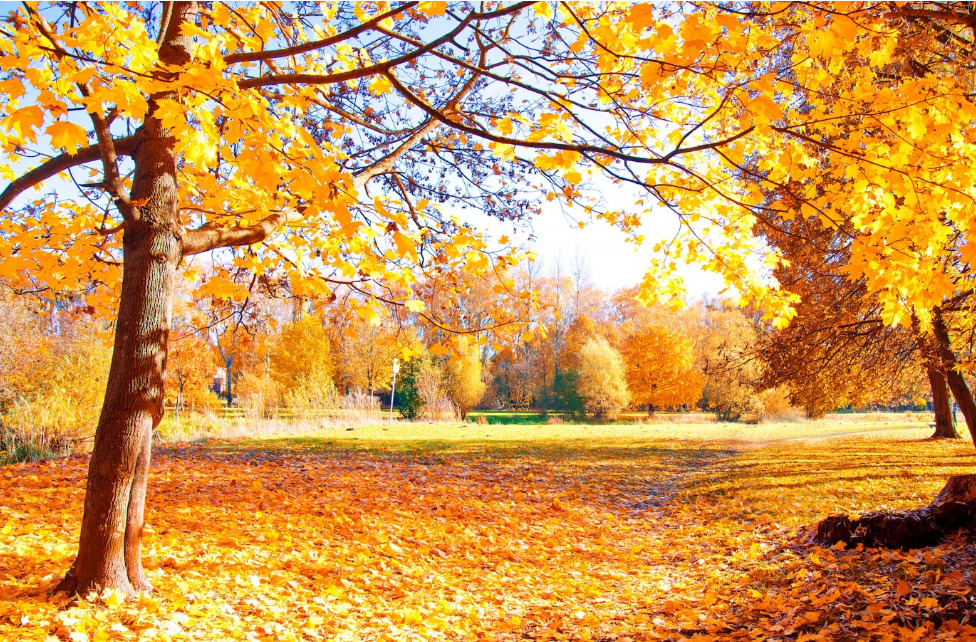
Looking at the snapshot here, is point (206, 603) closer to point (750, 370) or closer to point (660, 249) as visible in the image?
point (660, 249)

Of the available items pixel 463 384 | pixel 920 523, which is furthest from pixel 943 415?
pixel 463 384

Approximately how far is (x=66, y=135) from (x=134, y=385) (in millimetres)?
1555

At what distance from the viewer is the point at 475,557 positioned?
5.04 metres

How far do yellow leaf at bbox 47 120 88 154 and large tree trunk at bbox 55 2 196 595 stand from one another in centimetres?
105

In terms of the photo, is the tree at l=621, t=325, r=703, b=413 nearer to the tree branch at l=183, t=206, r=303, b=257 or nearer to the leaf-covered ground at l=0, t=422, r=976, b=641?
the leaf-covered ground at l=0, t=422, r=976, b=641

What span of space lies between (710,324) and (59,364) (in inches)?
1786

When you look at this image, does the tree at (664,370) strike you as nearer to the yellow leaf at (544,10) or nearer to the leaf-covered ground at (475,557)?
the leaf-covered ground at (475,557)

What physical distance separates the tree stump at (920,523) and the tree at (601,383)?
1007 inches

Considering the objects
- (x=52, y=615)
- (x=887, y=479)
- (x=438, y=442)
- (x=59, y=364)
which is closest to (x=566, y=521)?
(x=52, y=615)

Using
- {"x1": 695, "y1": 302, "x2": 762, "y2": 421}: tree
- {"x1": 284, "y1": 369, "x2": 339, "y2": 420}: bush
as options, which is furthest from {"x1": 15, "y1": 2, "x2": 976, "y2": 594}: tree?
{"x1": 695, "y1": 302, "x2": 762, "y2": 421}: tree

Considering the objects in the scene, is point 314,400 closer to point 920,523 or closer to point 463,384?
point 463,384

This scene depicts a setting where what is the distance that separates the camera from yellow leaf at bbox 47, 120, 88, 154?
84.2 inches

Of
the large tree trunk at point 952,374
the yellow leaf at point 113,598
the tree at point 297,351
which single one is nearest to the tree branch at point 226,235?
the yellow leaf at point 113,598

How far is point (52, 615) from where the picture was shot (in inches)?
113
